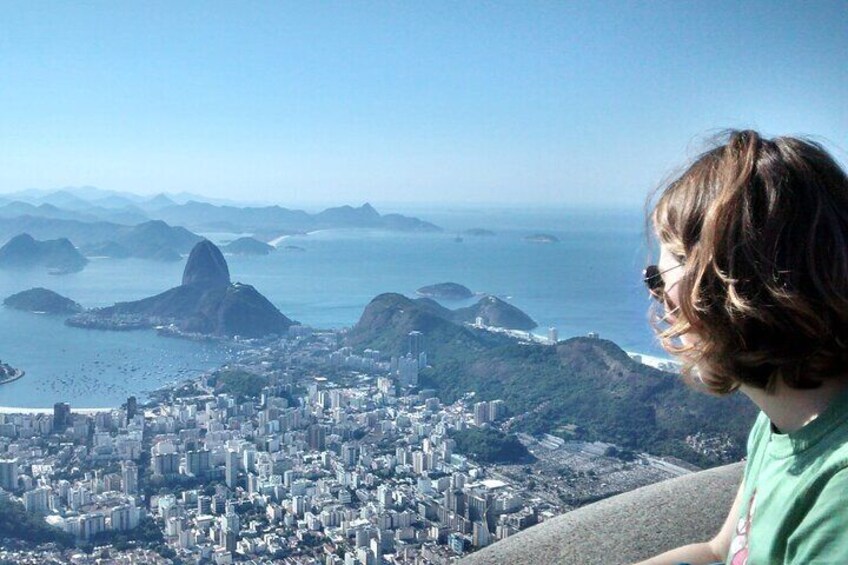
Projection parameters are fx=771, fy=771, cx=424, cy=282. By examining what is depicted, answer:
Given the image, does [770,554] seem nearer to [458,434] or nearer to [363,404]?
[458,434]

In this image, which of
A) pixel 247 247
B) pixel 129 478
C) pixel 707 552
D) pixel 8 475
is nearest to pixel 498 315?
pixel 247 247

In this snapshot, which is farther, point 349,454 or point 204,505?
point 349,454

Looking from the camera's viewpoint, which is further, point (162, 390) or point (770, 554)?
point (162, 390)

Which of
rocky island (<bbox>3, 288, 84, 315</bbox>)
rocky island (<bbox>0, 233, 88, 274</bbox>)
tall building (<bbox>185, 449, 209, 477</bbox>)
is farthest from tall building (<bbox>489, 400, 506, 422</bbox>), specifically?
rocky island (<bbox>0, 233, 88, 274</bbox>)

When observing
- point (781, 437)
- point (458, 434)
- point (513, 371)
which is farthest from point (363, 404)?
point (781, 437)

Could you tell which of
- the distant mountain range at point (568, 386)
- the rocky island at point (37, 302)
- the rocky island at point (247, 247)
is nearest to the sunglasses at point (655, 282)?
the distant mountain range at point (568, 386)

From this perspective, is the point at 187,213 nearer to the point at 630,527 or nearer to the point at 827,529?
the point at 630,527

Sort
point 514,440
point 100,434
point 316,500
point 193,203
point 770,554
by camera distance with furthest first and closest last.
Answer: point 193,203 < point 514,440 < point 100,434 < point 316,500 < point 770,554
